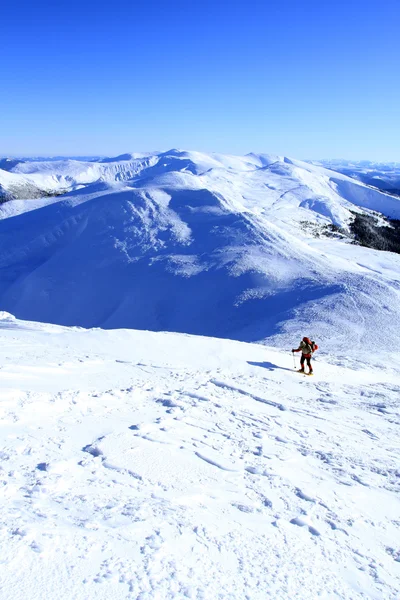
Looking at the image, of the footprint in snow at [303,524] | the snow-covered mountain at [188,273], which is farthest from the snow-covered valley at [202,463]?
the snow-covered mountain at [188,273]

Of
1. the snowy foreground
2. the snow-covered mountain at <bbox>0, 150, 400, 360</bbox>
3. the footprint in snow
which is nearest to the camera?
the snowy foreground

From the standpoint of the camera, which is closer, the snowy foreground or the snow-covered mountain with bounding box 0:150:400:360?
the snowy foreground

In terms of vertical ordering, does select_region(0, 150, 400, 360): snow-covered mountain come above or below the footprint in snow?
below

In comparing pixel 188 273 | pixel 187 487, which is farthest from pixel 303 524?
pixel 188 273

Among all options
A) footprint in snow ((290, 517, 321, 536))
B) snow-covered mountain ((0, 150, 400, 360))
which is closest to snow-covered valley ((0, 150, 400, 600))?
footprint in snow ((290, 517, 321, 536))

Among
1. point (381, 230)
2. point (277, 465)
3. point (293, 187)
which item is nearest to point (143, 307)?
point (277, 465)

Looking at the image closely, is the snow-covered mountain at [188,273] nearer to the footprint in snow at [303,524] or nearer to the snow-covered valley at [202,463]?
the snow-covered valley at [202,463]

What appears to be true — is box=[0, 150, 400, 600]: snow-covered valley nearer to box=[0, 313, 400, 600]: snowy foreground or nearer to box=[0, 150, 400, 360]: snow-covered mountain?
box=[0, 313, 400, 600]: snowy foreground
